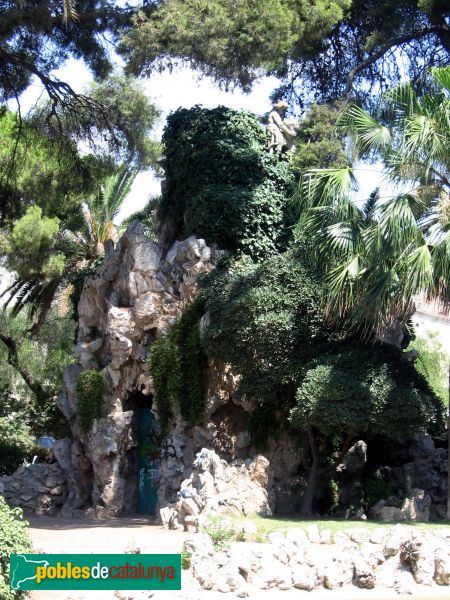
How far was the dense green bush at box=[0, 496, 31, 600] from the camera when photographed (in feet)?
29.8

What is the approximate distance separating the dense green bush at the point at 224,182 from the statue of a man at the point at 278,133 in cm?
29

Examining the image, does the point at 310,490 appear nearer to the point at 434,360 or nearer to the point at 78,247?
the point at 78,247

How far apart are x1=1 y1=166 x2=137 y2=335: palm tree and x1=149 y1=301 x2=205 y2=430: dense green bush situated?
25.4 feet

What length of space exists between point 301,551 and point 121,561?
2786mm

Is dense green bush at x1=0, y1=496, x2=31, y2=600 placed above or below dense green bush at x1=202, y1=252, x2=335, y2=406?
below

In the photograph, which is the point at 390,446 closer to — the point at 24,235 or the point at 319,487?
the point at 319,487

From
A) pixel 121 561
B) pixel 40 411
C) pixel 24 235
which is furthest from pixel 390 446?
pixel 40 411

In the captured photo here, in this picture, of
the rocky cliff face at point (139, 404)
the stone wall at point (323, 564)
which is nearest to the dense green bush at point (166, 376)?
the rocky cliff face at point (139, 404)

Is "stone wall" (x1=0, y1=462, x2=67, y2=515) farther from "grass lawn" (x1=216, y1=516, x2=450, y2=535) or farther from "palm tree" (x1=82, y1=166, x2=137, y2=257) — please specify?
"palm tree" (x1=82, y1=166, x2=137, y2=257)

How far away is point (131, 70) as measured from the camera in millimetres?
19391

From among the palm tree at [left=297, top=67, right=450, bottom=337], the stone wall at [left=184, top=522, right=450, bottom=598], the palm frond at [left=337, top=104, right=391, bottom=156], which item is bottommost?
the stone wall at [left=184, top=522, right=450, bottom=598]

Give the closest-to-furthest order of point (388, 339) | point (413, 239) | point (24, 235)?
1. point (413, 239)
2. point (388, 339)
3. point (24, 235)

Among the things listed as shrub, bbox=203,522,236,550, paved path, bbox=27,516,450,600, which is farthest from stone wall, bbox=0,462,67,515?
shrub, bbox=203,522,236,550

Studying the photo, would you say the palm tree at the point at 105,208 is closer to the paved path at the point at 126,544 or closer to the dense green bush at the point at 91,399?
the dense green bush at the point at 91,399
